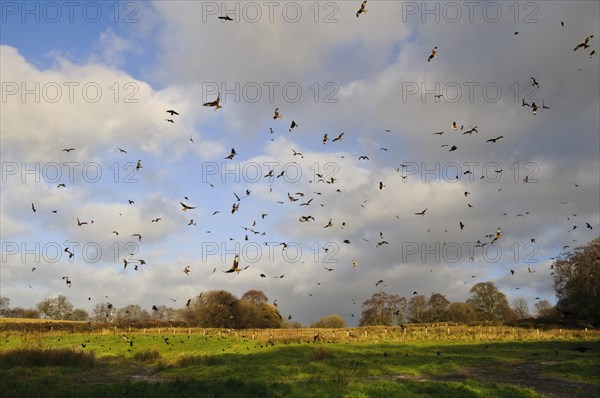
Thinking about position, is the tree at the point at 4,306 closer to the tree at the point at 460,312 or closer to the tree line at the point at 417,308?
the tree line at the point at 417,308

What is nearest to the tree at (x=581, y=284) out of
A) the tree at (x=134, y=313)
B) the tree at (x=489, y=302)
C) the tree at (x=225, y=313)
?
the tree at (x=489, y=302)

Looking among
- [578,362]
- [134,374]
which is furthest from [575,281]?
[134,374]

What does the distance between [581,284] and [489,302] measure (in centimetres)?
4013

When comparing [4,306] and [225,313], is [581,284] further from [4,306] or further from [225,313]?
[4,306]

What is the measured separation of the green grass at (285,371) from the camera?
2233 centimetres

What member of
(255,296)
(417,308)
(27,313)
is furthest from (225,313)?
(27,313)

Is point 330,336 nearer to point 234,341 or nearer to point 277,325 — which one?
point 234,341

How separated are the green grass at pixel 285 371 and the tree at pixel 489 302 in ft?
224

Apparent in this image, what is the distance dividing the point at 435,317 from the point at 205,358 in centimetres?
10073

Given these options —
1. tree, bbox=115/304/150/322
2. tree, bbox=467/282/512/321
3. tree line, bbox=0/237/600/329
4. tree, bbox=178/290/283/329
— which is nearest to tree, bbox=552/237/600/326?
tree line, bbox=0/237/600/329

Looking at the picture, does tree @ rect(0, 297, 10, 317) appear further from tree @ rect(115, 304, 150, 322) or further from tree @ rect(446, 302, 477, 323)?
tree @ rect(446, 302, 477, 323)

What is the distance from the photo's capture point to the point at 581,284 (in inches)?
3162

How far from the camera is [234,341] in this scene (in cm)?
5838

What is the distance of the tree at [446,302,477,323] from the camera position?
370 feet
